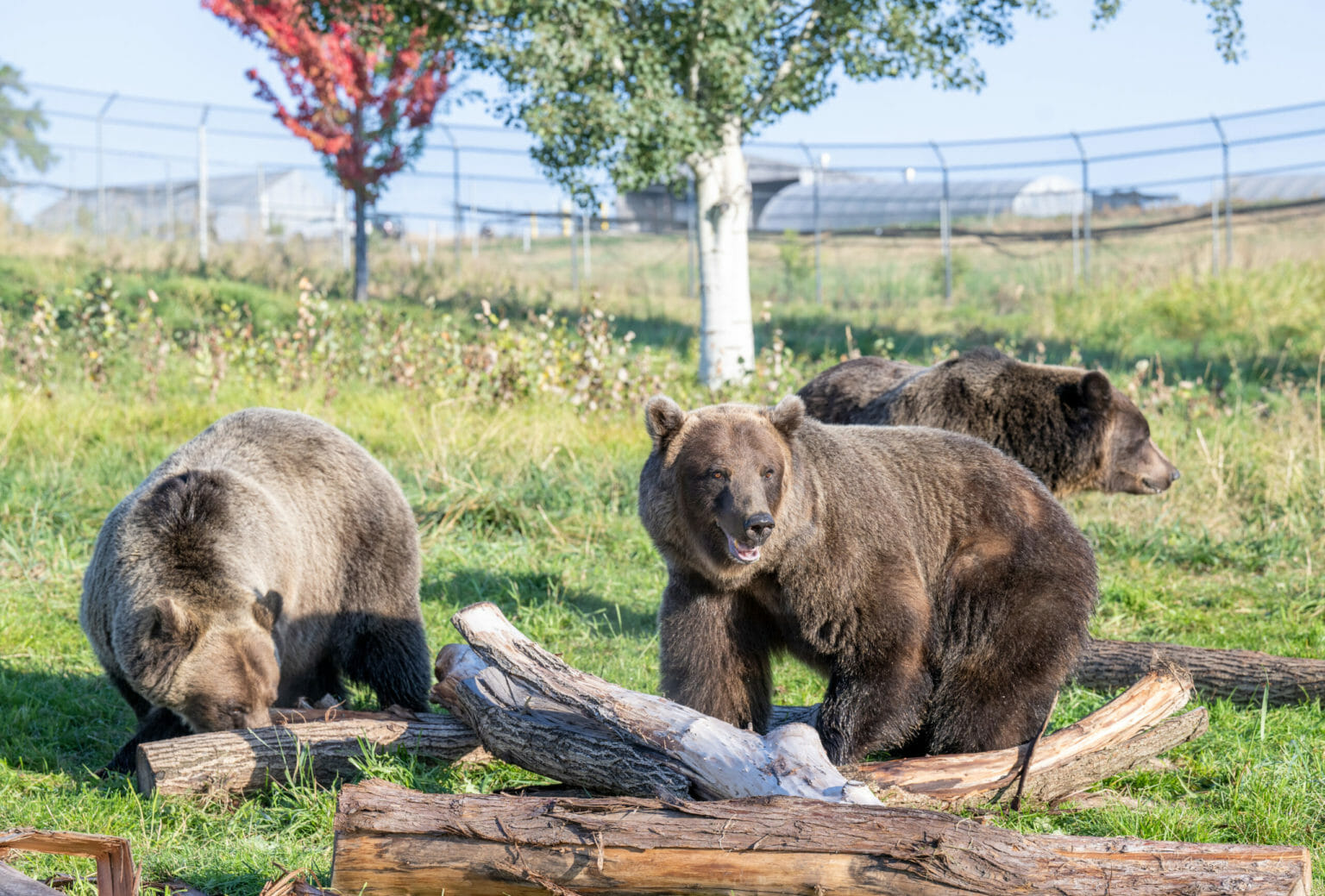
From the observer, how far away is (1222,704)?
528 cm

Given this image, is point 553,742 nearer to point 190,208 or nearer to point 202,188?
point 202,188

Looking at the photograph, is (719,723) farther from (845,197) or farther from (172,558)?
(845,197)

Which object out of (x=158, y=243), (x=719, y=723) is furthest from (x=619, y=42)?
(x=158, y=243)

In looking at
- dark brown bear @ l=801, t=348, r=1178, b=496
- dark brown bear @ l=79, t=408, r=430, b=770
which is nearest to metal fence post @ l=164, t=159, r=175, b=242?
dark brown bear @ l=79, t=408, r=430, b=770

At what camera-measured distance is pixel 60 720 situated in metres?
5.43

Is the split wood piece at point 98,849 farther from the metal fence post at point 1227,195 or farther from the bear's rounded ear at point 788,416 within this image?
the metal fence post at point 1227,195

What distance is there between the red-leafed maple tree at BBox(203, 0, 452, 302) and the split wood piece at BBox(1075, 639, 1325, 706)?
1561 centimetres

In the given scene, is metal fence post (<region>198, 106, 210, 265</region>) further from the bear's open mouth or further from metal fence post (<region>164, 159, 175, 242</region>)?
the bear's open mouth

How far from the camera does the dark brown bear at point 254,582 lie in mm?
4496

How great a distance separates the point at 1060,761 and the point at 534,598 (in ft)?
12.0

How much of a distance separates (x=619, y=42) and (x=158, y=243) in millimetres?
13246

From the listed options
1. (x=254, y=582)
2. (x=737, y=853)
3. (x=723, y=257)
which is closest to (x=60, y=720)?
(x=254, y=582)

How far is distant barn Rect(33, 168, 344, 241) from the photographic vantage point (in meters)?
23.8

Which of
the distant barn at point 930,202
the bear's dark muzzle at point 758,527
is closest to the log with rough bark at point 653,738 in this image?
the bear's dark muzzle at point 758,527
